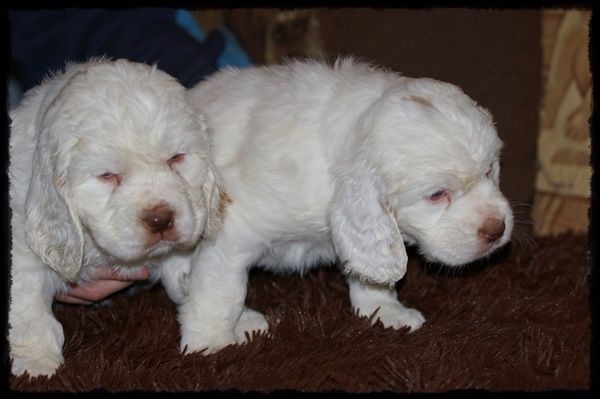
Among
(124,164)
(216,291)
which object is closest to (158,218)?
(124,164)

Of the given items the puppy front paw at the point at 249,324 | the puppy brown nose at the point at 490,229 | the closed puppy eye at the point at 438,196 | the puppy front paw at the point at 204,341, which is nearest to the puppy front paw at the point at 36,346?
the puppy front paw at the point at 204,341

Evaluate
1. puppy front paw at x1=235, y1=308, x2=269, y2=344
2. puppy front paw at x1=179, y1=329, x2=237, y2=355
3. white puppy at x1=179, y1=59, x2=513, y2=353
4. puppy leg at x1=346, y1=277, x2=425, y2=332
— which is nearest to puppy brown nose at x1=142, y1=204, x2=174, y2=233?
white puppy at x1=179, y1=59, x2=513, y2=353

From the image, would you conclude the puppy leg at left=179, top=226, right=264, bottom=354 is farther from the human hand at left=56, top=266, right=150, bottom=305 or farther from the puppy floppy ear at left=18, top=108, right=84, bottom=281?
the puppy floppy ear at left=18, top=108, right=84, bottom=281

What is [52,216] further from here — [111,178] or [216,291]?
[216,291]

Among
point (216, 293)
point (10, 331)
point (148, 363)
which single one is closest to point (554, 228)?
point (216, 293)

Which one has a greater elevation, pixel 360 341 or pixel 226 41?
pixel 226 41

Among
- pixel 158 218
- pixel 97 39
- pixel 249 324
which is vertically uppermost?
pixel 158 218

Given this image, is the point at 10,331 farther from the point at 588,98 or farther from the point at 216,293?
the point at 588,98
